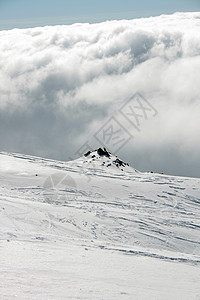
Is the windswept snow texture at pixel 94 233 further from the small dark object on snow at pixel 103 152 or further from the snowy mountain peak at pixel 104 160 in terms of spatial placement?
the small dark object on snow at pixel 103 152

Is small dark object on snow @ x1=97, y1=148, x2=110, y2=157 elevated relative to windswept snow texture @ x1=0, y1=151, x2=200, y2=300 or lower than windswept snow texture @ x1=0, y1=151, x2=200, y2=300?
Result: elevated

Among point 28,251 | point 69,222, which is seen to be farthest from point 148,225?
point 28,251

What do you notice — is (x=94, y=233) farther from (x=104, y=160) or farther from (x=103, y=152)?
(x=103, y=152)

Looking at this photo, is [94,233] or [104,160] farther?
[104,160]

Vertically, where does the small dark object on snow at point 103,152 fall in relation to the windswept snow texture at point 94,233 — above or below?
above

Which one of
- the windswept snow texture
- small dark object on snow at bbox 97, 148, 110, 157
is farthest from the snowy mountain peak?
the windswept snow texture

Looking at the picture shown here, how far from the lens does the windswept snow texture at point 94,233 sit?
35.1ft

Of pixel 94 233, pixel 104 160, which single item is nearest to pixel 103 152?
pixel 104 160

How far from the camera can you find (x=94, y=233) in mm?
21375

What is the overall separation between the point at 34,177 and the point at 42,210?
9.08 m

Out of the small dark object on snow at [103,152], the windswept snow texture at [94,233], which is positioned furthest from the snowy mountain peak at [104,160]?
the windswept snow texture at [94,233]

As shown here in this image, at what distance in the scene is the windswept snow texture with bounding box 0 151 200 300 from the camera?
421 inches

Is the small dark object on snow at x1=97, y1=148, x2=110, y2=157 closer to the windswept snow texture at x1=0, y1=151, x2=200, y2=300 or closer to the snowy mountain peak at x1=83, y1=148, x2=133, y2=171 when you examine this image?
the snowy mountain peak at x1=83, y1=148, x2=133, y2=171

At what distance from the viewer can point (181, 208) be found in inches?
1136
